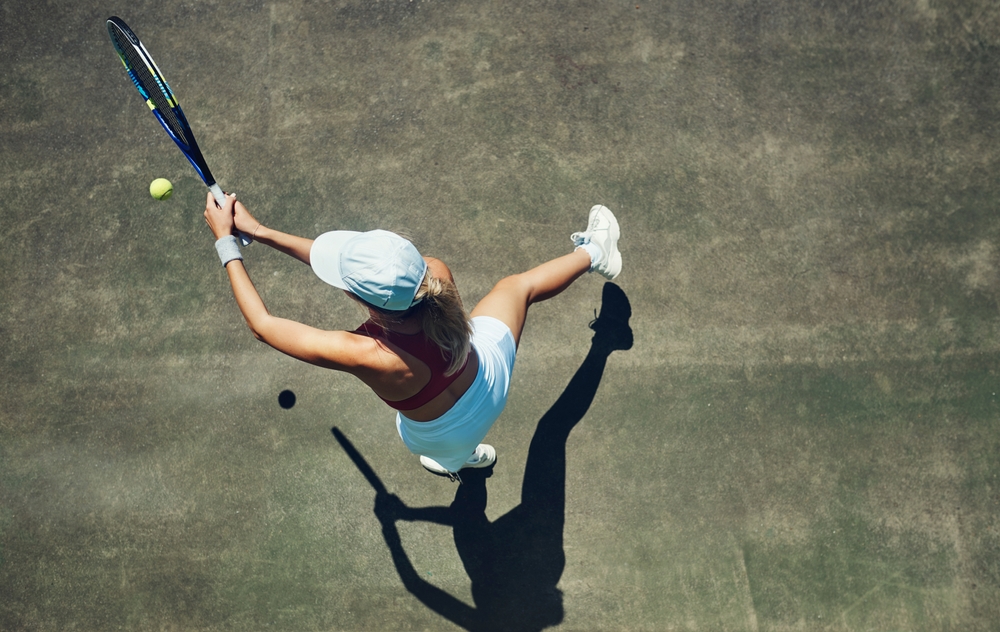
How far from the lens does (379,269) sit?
2375mm

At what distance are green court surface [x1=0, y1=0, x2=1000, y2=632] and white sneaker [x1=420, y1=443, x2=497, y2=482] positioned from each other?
114 millimetres

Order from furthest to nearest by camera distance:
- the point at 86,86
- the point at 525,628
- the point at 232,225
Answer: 1. the point at 86,86
2. the point at 525,628
3. the point at 232,225

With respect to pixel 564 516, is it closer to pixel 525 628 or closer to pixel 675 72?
pixel 525 628

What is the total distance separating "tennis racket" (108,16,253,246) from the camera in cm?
338

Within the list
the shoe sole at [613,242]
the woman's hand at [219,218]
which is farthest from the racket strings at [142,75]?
the shoe sole at [613,242]

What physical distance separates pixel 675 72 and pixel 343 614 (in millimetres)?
4465

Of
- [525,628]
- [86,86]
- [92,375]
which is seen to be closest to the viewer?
[525,628]

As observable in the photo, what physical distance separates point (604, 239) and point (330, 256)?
6.78 ft

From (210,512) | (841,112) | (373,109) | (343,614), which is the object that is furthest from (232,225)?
(841,112)

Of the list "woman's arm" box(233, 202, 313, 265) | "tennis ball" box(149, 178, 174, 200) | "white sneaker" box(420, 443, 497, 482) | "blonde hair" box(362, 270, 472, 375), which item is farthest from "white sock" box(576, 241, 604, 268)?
"tennis ball" box(149, 178, 174, 200)

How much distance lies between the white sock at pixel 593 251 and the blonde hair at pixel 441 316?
4.84 ft

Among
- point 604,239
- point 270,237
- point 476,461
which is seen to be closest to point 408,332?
point 270,237

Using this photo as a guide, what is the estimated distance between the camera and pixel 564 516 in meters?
4.25

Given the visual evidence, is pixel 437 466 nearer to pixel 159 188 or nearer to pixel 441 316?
pixel 441 316
